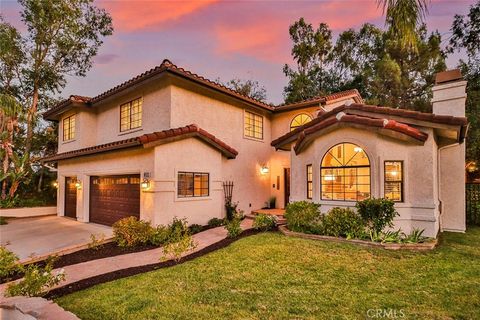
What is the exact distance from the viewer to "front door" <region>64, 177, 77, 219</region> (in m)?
14.2

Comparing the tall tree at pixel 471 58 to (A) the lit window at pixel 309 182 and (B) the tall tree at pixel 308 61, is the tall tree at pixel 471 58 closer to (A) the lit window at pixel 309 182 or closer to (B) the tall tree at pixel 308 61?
(B) the tall tree at pixel 308 61

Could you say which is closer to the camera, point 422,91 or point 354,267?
point 354,267

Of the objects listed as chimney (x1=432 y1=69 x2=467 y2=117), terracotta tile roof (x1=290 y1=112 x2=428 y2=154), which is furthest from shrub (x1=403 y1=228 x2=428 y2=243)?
chimney (x1=432 y1=69 x2=467 y2=117)

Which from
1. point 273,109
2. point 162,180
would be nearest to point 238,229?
point 162,180

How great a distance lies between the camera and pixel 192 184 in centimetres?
1091

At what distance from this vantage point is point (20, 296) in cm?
439

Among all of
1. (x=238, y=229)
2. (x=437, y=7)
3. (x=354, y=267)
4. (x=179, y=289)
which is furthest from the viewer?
Answer: (x=238, y=229)

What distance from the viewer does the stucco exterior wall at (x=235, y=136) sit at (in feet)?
37.1

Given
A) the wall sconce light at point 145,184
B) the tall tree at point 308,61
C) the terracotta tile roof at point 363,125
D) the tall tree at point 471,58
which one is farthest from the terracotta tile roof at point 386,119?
the tall tree at point 308,61

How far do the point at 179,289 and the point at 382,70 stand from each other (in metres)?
24.6

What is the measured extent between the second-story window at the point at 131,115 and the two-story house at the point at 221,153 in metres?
0.05

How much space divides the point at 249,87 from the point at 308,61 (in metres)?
6.83

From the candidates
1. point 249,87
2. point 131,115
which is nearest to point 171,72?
point 131,115

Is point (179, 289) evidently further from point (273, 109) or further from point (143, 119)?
point (273, 109)
